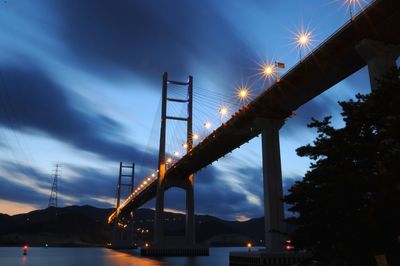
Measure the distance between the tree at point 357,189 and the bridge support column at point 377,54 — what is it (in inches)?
305

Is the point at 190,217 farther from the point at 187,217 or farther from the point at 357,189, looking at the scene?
the point at 357,189

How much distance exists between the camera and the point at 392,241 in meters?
13.6

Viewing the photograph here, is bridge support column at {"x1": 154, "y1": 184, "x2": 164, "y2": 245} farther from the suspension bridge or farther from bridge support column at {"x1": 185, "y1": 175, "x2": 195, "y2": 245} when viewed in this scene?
bridge support column at {"x1": 185, "y1": 175, "x2": 195, "y2": 245}

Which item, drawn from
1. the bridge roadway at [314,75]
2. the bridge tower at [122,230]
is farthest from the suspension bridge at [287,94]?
the bridge tower at [122,230]

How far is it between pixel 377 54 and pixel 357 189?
11.9m

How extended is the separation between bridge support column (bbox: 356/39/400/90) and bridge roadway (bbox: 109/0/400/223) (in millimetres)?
427

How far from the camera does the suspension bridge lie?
23.5 metres

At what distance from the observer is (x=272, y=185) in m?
34.0

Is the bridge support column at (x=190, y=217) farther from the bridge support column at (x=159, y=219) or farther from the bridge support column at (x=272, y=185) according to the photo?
the bridge support column at (x=272, y=185)

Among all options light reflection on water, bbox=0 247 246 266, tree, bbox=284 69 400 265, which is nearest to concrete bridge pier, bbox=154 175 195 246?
light reflection on water, bbox=0 247 246 266

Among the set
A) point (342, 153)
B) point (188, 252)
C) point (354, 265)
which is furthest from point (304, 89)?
point (188, 252)

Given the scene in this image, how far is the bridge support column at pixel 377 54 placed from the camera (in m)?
23.1

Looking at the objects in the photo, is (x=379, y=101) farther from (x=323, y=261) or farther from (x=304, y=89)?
(x=304, y=89)

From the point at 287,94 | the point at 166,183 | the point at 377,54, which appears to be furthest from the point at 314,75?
the point at 166,183
